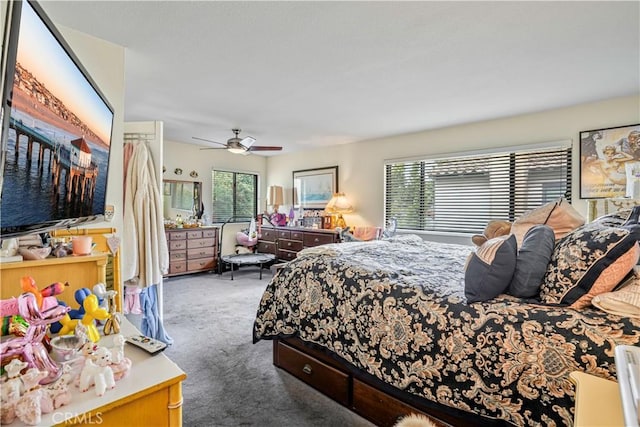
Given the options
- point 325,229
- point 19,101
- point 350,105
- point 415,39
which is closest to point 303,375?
point 19,101

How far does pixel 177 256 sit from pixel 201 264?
1.50 ft

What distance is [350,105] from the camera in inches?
134

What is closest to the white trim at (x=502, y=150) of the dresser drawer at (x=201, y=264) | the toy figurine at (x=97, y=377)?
the dresser drawer at (x=201, y=264)

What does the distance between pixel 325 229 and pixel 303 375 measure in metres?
3.25

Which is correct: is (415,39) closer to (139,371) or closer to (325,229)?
(139,371)

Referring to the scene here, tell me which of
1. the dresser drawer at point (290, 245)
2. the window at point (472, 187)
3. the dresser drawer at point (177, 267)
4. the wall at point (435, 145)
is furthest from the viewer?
the dresser drawer at point (290, 245)

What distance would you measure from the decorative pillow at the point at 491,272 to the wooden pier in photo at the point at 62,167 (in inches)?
67.6

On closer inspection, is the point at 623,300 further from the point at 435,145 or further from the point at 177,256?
the point at 177,256

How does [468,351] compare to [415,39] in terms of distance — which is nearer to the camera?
[468,351]

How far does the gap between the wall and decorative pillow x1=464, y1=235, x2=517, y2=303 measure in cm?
267

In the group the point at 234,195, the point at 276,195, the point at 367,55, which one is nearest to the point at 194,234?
the point at 234,195

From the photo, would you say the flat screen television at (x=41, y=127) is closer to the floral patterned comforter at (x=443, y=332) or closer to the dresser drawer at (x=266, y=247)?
the floral patterned comforter at (x=443, y=332)

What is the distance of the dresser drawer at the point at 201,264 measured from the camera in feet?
17.7

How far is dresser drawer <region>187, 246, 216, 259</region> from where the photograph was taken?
212 inches
